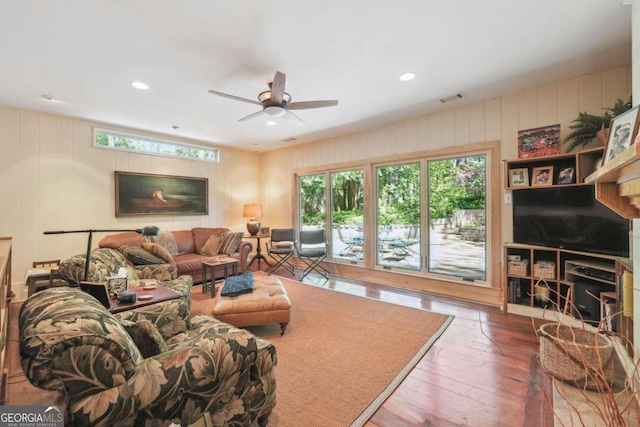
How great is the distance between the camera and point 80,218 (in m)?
4.30

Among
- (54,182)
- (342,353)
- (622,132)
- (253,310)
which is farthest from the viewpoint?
(54,182)

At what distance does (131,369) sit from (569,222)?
12.7ft

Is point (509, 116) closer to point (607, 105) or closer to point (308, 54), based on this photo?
point (607, 105)

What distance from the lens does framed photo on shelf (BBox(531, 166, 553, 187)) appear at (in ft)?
10.1

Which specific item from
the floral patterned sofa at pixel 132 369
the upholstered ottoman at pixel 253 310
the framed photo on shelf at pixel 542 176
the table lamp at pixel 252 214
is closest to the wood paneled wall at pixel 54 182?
the table lamp at pixel 252 214

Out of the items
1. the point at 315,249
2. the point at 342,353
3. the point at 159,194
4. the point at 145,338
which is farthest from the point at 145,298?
the point at 159,194

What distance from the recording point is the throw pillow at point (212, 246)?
4.95 meters

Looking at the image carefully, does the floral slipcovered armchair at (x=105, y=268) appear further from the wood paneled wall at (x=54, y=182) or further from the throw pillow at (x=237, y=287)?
the wood paneled wall at (x=54, y=182)

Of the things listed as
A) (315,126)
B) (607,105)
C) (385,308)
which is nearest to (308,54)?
(315,126)

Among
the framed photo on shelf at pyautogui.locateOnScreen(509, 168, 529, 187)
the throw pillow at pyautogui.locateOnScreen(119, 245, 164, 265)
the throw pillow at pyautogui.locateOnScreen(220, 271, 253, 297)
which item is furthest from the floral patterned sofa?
the framed photo on shelf at pyautogui.locateOnScreen(509, 168, 529, 187)

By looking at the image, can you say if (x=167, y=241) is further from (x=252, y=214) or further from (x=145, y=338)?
(x=145, y=338)

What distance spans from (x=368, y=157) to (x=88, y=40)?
3.80 metres

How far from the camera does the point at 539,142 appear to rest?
125 inches

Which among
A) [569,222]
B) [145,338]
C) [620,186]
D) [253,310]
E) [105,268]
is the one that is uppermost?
[620,186]
